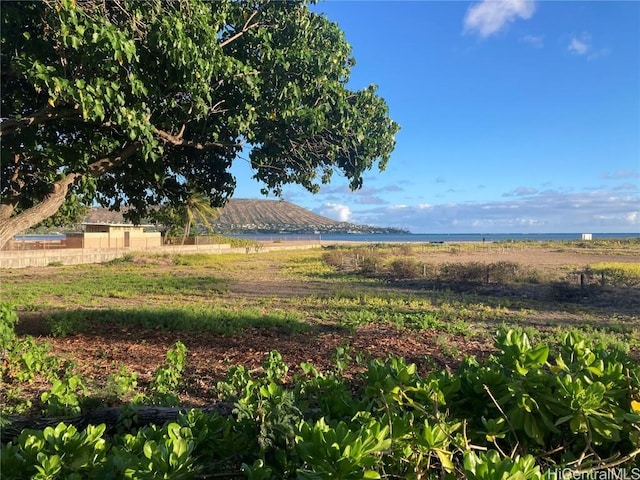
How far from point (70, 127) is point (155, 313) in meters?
4.83

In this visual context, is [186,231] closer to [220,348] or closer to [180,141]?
[220,348]

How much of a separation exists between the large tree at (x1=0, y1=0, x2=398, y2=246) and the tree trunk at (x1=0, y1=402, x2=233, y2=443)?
2.79 meters

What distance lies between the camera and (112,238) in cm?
3656

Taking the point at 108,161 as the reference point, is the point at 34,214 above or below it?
below

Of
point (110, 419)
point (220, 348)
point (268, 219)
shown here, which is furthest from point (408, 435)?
point (268, 219)

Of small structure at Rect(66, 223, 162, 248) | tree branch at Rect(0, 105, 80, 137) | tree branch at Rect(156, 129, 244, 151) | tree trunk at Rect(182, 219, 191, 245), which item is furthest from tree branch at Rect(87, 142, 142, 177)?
tree trunk at Rect(182, 219, 191, 245)

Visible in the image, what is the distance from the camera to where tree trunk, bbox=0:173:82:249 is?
5.34 metres

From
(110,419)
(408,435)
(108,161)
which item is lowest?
(110,419)

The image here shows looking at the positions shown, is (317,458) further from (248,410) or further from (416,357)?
(416,357)

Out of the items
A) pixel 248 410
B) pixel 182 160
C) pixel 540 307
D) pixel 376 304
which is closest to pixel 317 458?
pixel 248 410

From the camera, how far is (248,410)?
1.87m

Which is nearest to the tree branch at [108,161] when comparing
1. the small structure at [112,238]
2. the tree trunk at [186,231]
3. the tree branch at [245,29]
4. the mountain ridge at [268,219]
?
the tree branch at [245,29]

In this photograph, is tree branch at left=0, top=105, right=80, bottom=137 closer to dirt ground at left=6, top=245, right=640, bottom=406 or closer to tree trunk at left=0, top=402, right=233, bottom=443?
dirt ground at left=6, top=245, right=640, bottom=406

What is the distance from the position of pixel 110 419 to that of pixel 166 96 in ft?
12.8
